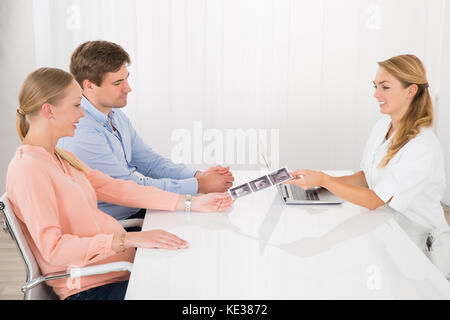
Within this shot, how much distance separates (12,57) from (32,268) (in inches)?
112

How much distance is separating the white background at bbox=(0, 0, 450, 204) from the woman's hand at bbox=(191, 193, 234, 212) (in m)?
2.21

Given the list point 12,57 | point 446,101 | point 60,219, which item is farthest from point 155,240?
point 446,101

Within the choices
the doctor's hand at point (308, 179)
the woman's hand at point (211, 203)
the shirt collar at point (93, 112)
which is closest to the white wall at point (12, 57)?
the shirt collar at point (93, 112)

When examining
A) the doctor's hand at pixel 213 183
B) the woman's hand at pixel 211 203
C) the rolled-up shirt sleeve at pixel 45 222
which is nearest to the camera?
the rolled-up shirt sleeve at pixel 45 222

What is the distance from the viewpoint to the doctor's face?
2.09 m

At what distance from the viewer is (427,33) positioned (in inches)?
157

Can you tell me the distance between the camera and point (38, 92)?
1553mm

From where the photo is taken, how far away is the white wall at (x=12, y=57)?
3.85m

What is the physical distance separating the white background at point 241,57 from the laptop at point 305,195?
1.99 m

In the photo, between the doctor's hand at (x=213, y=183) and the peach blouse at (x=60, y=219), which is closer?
the peach blouse at (x=60, y=219)

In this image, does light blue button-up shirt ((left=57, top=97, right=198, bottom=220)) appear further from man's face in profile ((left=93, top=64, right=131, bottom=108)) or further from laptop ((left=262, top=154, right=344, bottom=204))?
laptop ((left=262, top=154, right=344, bottom=204))

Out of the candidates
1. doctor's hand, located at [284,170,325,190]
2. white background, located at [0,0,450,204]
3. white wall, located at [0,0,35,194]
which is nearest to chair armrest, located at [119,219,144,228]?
doctor's hand, located at [284,170,325,190]

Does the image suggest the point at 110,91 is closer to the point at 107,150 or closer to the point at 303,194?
the point at 107,150

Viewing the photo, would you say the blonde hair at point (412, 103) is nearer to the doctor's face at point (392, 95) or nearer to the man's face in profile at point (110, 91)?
the doctor's face at point (392, 95)
